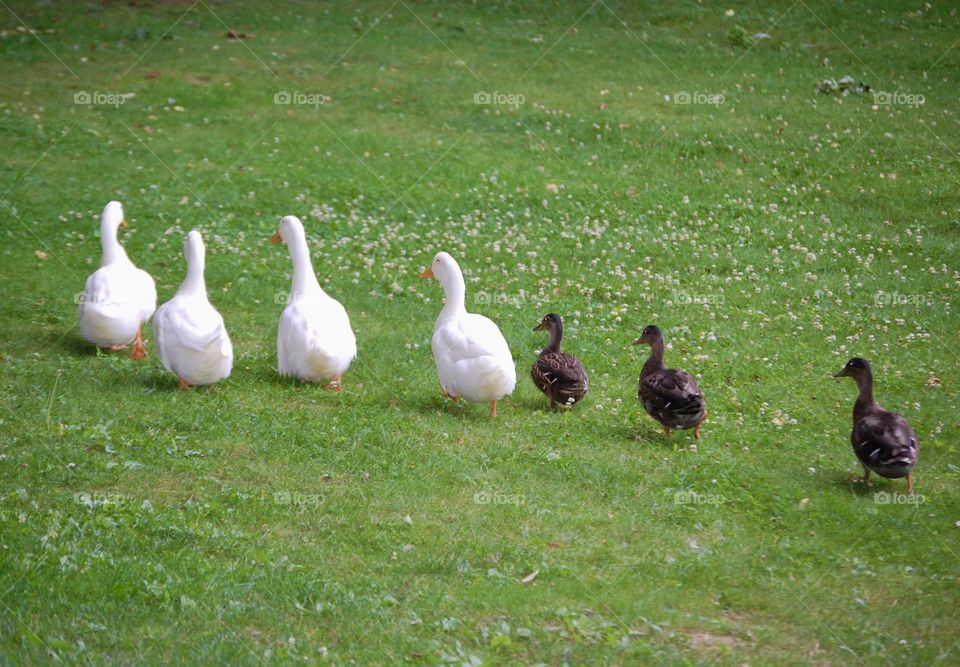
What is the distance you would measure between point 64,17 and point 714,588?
834 inches

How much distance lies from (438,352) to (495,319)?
2.58 meters

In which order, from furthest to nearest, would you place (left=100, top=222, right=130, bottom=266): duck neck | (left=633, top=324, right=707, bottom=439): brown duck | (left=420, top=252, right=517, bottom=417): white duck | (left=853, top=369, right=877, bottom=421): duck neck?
(left=100, top=222, right=130, bottom=266): duck neck
(left=420, top=252, right=517, bottom=417): white duck
(left=633, top=324, right=707, bottom=439): brown duck
(left=853, top=369, right=877, bottom=421): duck neck

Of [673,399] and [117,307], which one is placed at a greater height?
[673,399]

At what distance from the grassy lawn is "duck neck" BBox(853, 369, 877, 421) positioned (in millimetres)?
507

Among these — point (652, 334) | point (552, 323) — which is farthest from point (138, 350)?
point (652, 334)

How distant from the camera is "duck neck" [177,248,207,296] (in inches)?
420

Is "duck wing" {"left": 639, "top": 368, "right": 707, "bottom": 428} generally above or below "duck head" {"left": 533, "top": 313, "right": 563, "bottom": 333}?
below

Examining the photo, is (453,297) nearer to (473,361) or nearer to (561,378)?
(473,361)

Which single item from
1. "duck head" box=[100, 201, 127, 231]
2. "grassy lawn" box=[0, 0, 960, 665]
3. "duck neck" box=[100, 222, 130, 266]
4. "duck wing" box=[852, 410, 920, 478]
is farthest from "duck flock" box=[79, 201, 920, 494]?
"duck head" box=[100, 201, 127, 231]

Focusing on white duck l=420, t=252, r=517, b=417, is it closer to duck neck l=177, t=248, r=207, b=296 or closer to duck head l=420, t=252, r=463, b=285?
duck head l=420, t=252, r=463, b=285

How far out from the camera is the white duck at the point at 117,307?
1103cm

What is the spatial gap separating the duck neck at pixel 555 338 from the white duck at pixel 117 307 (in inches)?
165

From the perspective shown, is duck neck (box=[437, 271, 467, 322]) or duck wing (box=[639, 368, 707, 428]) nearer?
duck wing (box=[639, 368, 707, 428])

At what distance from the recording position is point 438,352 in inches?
403
